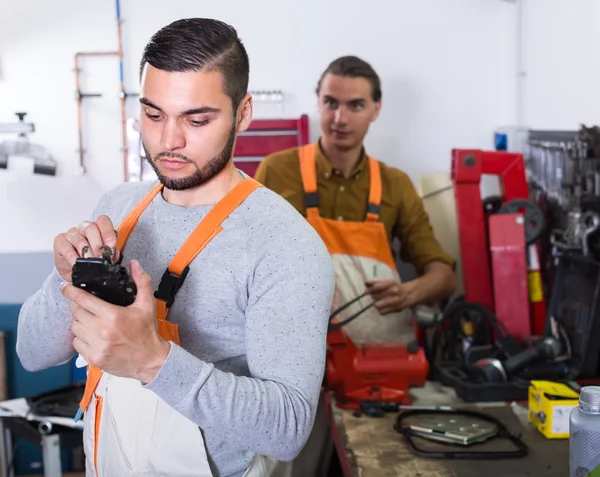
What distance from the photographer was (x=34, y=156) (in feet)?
10.8

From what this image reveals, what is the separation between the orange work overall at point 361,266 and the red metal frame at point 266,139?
2.16ft

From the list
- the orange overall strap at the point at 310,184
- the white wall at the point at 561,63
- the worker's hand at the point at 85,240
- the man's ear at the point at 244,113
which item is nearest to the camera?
the worker's hand at the point at 85,240

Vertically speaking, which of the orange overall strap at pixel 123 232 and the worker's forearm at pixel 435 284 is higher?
the orange overall strap at pixel 123 232

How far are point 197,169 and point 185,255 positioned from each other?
145 millimetres

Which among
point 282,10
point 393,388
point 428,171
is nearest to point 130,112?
point 282,10

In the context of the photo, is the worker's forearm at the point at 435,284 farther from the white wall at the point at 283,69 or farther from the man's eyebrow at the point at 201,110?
the man's eyebrow at the point at 201,110

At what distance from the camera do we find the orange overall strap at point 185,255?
129 centimetres

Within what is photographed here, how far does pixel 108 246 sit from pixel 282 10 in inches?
92.3

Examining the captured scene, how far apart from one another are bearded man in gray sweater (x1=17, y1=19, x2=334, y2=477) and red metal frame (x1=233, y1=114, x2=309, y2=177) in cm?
188

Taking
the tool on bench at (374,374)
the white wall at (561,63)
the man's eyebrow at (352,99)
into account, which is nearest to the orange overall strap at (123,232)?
the tool on bench at (374,374)

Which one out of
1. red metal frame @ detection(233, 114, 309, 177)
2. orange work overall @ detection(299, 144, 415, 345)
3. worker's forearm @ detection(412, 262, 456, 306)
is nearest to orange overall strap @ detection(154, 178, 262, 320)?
orange work overall @ detection(299, 144, 415, 345)

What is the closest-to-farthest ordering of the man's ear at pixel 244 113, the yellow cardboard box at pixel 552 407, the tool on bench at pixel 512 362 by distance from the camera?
1. the man's ear at pixel 244 113
2. the yellow cardboard box at pixel 552 407
3. the tool on bench at pixel 512 362

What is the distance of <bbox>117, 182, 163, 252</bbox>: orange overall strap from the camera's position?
1.39 m

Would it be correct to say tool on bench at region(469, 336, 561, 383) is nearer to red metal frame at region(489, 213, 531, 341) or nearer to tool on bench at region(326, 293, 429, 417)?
tool on bench at region(326, 293, 429, 417)
